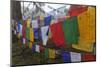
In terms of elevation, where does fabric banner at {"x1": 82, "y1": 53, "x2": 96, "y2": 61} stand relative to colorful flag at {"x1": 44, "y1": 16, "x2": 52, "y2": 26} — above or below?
below

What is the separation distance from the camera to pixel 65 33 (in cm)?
273

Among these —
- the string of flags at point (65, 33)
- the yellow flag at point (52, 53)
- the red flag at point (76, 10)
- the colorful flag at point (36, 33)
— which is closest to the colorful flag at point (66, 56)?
the string of flags at point (65, 33)

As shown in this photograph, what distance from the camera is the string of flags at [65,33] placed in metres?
2.58

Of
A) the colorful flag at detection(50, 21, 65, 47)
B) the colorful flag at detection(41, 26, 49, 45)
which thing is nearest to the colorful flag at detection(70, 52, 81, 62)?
the colorful flag at detection(50, 21, 65, 47)

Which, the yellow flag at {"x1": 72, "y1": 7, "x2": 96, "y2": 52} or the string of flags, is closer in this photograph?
the string of flags

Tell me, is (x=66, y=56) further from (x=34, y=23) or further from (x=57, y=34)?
(x=34, y=23)

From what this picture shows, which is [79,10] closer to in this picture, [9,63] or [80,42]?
[80,42]

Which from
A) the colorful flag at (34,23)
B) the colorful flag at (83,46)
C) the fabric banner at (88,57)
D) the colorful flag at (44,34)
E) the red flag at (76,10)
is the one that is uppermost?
the red flag at (76,10)

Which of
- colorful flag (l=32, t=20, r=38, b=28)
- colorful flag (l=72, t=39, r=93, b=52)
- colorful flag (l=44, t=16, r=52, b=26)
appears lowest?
colorful flag (l=72, t=39, r=93, b=52)

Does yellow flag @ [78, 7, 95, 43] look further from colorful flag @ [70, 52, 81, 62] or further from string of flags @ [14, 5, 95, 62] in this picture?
colorful flag @ [70, 52, 81, 62]

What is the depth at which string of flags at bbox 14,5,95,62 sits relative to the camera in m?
2.58

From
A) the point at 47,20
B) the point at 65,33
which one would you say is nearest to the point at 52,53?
the point at 65,33

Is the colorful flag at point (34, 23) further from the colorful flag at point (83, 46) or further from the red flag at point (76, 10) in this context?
the colorful flag at point (83, 46)

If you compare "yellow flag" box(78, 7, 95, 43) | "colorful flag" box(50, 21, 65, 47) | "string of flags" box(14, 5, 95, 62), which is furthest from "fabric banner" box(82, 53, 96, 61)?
"colorful flag" box(50, 21, 65, 47)
